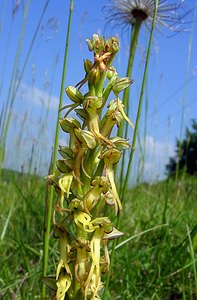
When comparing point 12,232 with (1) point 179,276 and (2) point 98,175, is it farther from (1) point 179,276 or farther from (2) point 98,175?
(2) point 98,175

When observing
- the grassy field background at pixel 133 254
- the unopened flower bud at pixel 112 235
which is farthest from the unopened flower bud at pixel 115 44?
the grassy field background at pixel 133 254

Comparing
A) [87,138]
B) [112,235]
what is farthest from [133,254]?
[87,138]

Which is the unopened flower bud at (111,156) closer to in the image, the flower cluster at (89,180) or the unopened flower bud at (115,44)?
the flower cluster at (89,180)

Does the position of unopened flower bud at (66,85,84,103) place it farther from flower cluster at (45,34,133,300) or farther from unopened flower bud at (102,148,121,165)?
unopened flower bud at (102,148,121,165)

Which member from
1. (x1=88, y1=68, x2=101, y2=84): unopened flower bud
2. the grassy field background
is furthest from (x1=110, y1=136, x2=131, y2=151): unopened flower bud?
the grassy field background

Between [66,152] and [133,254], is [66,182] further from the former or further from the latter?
[133,254]

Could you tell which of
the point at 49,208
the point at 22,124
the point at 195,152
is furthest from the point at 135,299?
the point at 195,152

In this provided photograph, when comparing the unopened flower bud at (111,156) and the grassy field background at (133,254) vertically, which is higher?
the unopened flower bud at (111,156)
